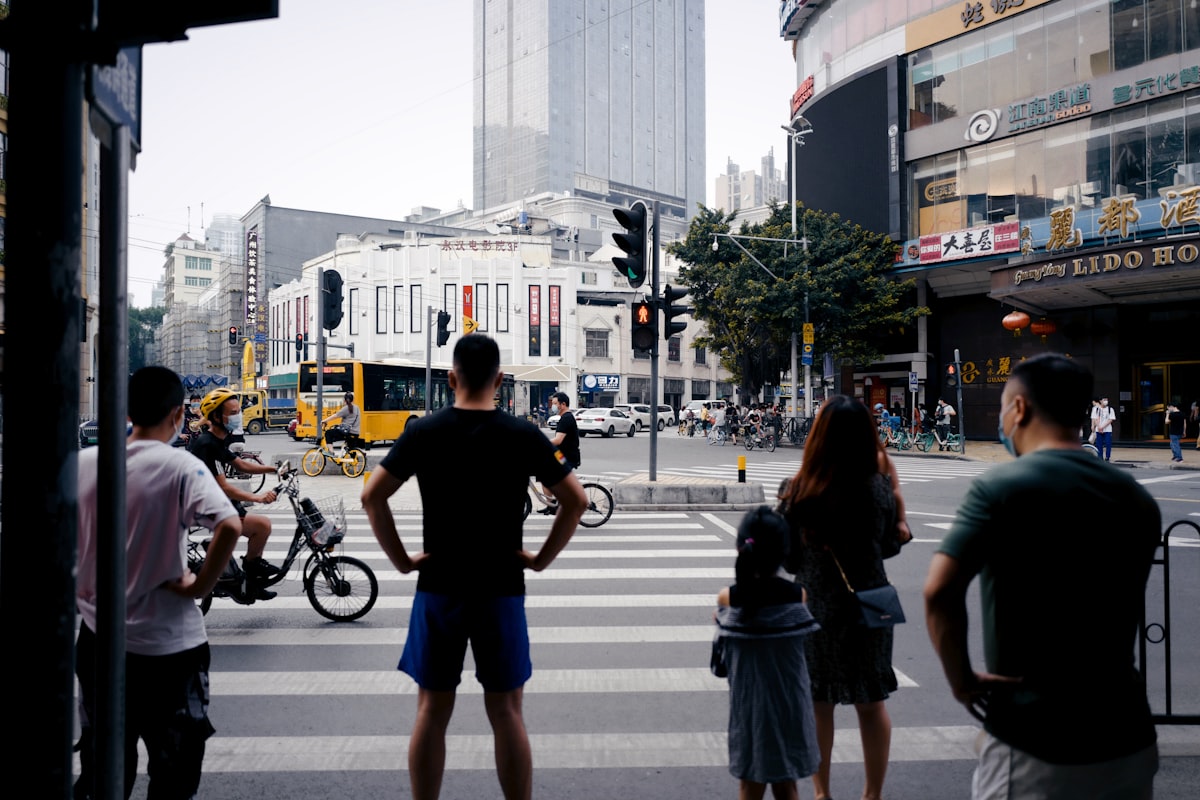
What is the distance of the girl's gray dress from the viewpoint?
10.3 feet

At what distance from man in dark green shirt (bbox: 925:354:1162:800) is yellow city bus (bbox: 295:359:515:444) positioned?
88.9 ft

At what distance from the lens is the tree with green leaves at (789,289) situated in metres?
→ 31.9

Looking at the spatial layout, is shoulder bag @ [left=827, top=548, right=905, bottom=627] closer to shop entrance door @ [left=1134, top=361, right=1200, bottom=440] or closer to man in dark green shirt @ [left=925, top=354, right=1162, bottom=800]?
man in dark green shirt @ [left=925, top=354, right=1162, bottom=800]

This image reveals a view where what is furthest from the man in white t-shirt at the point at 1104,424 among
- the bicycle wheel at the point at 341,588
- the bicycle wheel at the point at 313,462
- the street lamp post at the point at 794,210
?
the bicycle wheel at the point at 341,588

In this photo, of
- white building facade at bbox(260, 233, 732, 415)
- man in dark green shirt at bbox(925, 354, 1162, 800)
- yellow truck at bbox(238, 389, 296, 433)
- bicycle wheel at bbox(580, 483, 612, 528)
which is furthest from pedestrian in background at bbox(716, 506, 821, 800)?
white building facade at bbox(260, 233, 732, 415)

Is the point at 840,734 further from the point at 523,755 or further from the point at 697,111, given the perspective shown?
the point at 697,111

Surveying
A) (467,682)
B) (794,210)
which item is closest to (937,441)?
(794,210)

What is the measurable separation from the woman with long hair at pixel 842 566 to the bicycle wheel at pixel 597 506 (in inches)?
330

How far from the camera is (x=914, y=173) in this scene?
110 ft

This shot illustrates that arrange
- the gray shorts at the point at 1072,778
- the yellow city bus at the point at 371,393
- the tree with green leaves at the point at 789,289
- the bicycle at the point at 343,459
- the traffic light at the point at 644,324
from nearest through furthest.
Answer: the gray shorts at the point at 1072,778
the traffic light at the point at 644,324
the bicycle at the point at 343,459
the yellow city bus at the point at 371,393
the tree with green leaves at the point at 789,289

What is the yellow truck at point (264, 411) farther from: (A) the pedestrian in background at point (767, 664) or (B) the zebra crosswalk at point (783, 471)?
(A) the pedestrian in background at point (767, 664)

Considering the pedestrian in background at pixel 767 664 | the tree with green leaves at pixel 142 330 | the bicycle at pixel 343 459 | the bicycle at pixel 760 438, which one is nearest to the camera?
the pedestrian in background at pixel 767 664

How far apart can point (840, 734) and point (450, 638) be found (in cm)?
242

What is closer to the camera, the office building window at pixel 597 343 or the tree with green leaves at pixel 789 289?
the tree with green leaves at pixel 789 289
